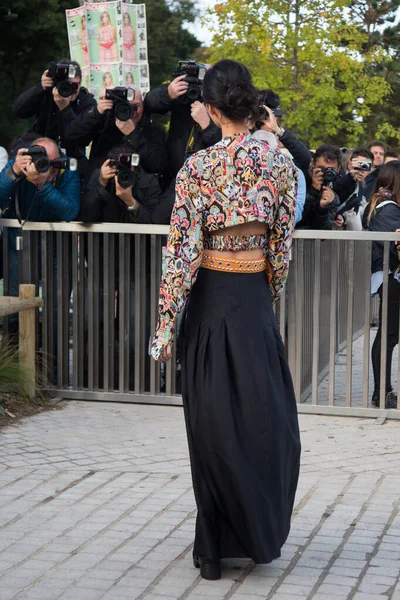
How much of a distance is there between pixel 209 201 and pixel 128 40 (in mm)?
7913

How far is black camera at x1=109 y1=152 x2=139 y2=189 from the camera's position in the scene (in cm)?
781

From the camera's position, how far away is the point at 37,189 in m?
8.06

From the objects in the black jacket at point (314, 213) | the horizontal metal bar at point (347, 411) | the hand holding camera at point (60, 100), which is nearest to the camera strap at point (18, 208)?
the hand holding camera at point (60, 100)

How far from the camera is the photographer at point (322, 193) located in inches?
348

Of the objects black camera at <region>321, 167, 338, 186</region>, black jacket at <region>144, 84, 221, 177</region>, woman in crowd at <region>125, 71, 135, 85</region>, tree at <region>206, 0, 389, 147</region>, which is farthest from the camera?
tree at <region>206, 0, 389, 147</region>

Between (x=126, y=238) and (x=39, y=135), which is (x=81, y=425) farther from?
(x=39, y=135)

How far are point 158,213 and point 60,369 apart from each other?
1.39m

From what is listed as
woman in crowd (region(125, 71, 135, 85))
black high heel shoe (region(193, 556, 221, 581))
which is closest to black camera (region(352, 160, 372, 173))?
woman in crowd (region(125, 71, 135, 85))

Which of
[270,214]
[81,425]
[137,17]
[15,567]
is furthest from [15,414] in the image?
[137,17]

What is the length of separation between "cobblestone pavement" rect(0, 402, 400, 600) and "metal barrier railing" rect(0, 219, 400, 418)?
1.25 feet

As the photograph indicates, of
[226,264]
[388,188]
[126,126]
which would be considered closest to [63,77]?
[126,126]

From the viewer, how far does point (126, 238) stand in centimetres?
804

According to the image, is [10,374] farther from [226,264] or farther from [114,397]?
[226,264]

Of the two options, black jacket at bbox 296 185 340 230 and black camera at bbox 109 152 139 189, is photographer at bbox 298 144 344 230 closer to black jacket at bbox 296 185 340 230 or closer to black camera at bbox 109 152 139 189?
black jacket at bbox 296 185 340 230
